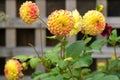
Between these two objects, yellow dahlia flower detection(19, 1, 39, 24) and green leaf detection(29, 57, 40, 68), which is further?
green leaf detection(29, 57, 40, 68)

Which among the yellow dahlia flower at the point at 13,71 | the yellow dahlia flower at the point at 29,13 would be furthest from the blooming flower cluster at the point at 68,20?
the yellow dahlia flower at the point at 13,71

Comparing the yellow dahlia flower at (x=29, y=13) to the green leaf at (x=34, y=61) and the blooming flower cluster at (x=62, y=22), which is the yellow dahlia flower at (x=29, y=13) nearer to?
the blooming flower cluster at (x=62, y=22)

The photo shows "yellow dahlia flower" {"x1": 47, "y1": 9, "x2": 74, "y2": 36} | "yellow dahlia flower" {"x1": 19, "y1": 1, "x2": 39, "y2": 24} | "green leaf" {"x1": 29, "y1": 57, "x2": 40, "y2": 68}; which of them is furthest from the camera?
"green leaf" {"x1": 29, "y1": 57, "x2": 40, "y2": 68}

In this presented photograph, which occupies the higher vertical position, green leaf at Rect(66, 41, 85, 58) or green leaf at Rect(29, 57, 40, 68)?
green leaf at Rect(66, 41, 85, 58)

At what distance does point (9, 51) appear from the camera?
243 centimetres

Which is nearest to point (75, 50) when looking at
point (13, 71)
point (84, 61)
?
point (84, 61)

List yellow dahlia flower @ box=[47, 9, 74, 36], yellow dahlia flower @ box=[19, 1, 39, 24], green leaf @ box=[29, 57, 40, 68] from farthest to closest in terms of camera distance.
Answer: green leaf @ box=[29, 57, 40, 68], yellow dahlia flower @ box=[19, 1, 39, 24], yellow dahlia flower @ box=[47, 9, 74, 36]

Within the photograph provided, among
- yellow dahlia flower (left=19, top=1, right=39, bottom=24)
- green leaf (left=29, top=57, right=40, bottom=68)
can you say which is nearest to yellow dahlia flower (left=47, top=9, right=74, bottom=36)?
yellow dahlia flower (left=19, top=1, right=39, bottom=24)

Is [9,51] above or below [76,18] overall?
below

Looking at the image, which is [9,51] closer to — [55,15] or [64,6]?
[64,6]

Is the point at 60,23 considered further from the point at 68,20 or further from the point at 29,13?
the point at 29,13

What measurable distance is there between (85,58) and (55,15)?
0.53 feet

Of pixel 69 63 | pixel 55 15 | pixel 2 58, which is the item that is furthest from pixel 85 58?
pixel 2 58

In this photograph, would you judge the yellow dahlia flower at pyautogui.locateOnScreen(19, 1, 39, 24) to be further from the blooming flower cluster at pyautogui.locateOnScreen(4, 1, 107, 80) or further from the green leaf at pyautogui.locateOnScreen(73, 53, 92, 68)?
the green leaf at pyautogui.locateOnScreen(73, 53, 92, 68)
